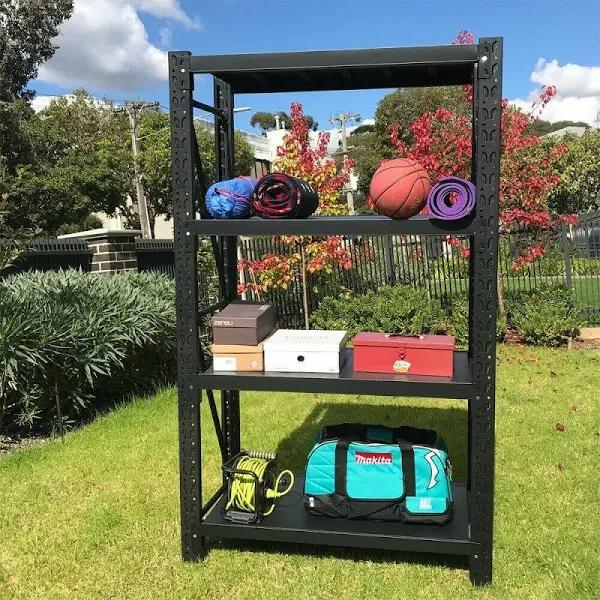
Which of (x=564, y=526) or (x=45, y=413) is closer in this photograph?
(x=564, y=526)

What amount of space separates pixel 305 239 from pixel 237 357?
6273 mm

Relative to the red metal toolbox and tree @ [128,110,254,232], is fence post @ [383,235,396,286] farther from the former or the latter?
tree @ [128,110,254,232]

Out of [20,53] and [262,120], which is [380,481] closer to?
[20,53]

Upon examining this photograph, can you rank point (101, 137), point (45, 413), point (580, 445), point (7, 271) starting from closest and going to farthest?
point (580, 445) < point (45, 413) < point (7, 271) < point (101, 137)

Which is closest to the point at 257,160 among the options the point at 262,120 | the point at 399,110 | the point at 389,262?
the point at 399,110

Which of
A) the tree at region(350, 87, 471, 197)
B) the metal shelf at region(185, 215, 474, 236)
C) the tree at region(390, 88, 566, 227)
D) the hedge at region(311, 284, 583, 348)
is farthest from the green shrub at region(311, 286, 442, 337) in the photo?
the tree at region(350, 87, 471, 197)

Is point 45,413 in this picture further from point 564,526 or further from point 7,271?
point 564,526

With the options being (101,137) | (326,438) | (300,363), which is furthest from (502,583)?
(101,137)

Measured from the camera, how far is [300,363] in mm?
3080

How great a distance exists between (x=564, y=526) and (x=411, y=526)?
1029mm

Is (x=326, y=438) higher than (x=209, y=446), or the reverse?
(x=326, y=438)

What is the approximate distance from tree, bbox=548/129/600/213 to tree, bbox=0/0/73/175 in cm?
2204

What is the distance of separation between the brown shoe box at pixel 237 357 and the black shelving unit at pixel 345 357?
6 cm

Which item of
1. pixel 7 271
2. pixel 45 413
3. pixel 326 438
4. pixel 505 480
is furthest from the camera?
pixel 7 271
